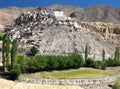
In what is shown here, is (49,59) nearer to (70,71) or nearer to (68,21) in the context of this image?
(70,71)

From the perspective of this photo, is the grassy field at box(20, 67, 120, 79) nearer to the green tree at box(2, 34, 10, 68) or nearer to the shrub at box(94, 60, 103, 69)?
the shrub at box(94, 60, 103, 69)

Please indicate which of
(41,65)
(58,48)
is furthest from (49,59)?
(58,48)

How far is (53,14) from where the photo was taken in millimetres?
167750

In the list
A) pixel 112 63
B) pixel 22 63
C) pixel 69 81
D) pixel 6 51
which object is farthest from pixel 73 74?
pixel 112 63

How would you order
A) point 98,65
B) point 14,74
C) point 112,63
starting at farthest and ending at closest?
point 112,63 < point 98,65 < point 14,74

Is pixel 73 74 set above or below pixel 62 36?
below

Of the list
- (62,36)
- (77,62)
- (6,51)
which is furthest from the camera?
(62,36)

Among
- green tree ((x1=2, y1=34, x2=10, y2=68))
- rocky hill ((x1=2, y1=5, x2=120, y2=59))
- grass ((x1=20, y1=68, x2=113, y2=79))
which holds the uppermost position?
rocky hill ((x1=2, y1=5, x2=120, y2=59))

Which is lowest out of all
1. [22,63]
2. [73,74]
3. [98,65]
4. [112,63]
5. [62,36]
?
[73,74]

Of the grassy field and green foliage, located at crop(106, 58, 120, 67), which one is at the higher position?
green foliage, located at crop(106, 58, 120, 67)

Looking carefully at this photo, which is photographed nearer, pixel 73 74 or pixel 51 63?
pixel 73 74

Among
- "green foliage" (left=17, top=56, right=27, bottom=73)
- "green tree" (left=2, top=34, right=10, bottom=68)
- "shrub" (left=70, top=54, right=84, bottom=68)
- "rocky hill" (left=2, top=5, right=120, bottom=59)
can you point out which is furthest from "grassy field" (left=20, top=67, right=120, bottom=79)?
"rocky hill" (left=2, top=5, right=120, bottom=59)

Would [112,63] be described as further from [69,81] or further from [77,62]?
[69,81]

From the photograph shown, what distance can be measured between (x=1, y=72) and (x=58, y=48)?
53094mm
